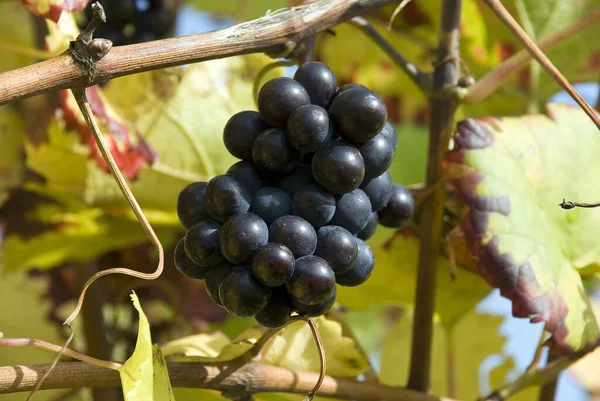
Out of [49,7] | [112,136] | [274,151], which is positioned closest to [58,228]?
[112,136]

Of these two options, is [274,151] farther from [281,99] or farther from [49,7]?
[49,7]

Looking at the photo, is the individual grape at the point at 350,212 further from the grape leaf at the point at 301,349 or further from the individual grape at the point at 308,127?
the grape leaf at the point at 301,349

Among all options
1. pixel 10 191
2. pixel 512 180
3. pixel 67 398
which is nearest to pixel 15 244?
pixel 10 191

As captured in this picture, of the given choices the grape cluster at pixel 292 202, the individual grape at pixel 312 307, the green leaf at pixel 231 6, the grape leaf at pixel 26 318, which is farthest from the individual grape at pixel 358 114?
the green leaf at pixel 231 6

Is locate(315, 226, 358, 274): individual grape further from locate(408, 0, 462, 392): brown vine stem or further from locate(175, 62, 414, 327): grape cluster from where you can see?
locate(408, 0, 462, 392): brown vine stem

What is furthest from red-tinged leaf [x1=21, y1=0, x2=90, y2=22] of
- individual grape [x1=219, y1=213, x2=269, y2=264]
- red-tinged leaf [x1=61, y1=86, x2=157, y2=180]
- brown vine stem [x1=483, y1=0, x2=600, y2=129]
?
brown vine stem [x1=483, y1=0, x2=600, y2=129]

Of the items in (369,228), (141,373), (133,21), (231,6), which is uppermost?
(231,6)
